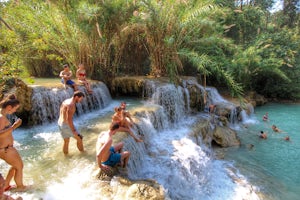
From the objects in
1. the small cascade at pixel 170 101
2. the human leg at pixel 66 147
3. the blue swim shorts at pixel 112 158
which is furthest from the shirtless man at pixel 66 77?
the blue swim shorts at pixel 112 158

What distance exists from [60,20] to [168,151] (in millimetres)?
6841

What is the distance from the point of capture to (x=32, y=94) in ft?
23.4

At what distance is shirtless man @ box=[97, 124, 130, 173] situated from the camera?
3.86 metres

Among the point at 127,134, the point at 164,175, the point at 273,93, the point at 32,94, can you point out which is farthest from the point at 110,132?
the point at 273,93

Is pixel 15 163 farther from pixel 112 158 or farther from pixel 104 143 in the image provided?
pixel 112 158

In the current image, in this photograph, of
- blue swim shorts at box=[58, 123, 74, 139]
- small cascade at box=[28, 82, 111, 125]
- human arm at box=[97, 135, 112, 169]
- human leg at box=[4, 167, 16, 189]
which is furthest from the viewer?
small cascade at box=[28, 82, 111, 125]

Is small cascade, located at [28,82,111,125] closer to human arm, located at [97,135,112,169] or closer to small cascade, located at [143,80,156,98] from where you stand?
small cascade, located at [143,80,156,98]

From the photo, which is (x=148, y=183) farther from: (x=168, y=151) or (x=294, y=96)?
(x=294, y=96)

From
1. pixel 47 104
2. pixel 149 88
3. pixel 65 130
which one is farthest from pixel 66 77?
pixel 65 130

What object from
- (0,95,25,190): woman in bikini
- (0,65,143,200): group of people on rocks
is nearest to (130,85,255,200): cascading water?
(0,65,143,200): group of people on rocks

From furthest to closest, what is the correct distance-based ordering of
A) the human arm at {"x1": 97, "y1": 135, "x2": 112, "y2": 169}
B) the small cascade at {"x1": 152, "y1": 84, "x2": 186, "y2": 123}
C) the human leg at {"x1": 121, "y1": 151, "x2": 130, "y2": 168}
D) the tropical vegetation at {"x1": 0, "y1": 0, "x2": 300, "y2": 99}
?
1. the small cascade at {"x1": 152, "y1": 84, "x2": 186, "y2": 123}
2. the tropical vegetation at {"x1": 0, "y1": 0, "x2": 300, "y2": 99}
3. the human leg at {"x1": 121, "y1": 151, "x2": 130, "y2": 168}
4. the human arm at {"x1": 97, "y1": 135, "x2": 112, "y2": 169}

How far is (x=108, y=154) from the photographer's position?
3.98m

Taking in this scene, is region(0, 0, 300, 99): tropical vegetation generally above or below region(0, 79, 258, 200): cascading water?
above

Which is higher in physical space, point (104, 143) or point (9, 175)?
point (104, 143)
